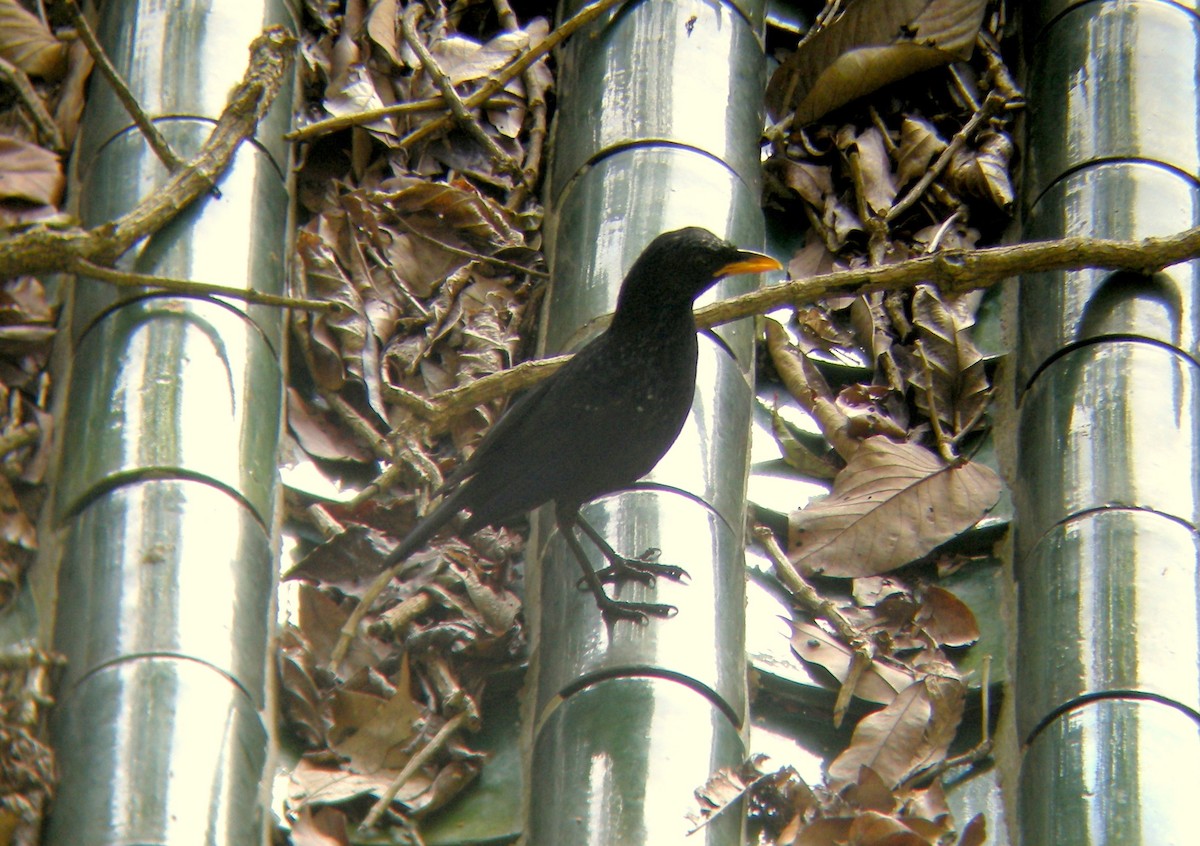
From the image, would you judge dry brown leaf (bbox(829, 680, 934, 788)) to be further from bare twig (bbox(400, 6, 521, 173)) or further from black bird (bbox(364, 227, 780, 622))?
bare twig (bbox(400, 6, 521, 173))

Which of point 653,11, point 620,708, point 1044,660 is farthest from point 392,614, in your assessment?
point 653,11

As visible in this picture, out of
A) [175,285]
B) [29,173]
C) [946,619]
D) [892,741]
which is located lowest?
[892,741]

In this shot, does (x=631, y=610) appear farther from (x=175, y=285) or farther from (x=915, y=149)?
(x=915, y=149)

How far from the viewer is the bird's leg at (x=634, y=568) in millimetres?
3998

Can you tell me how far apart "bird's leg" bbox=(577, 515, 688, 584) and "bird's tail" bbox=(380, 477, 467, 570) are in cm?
30

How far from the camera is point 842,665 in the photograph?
4211 mm

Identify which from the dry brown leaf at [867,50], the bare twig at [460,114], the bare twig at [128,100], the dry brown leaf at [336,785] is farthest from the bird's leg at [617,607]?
the dry brown leaf at [867,50]

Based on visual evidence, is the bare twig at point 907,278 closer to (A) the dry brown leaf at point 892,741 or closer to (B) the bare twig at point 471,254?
(B) the bare twig at point 471,254

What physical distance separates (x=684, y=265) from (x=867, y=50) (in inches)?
65.8

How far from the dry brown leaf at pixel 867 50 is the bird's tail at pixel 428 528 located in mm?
1915

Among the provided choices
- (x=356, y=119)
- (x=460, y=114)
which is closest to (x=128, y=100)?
(x=356, y=119)

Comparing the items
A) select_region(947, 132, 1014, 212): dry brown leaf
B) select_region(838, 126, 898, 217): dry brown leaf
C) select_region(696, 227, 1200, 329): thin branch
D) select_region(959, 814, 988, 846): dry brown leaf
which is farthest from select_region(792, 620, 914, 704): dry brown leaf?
select_region(947, 132, 1014, 212): dry brown leaf

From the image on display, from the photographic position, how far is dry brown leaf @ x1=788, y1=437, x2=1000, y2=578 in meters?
4.41

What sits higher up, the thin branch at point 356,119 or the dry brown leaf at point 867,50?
the dry brown leaf at point 867,50
